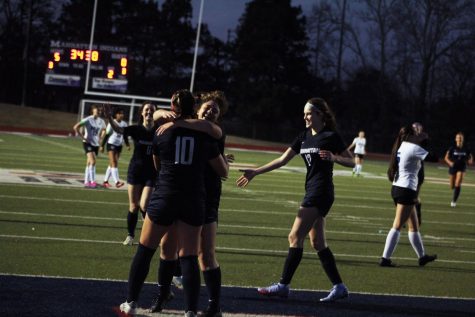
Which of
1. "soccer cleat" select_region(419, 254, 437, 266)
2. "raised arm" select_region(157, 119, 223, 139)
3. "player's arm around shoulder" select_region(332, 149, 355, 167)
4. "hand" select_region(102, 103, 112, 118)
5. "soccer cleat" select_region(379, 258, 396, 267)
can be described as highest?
"raised arm" select_region(157, 119, 223, 139)

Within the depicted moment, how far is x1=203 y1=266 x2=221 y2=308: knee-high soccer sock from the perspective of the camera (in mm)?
6988

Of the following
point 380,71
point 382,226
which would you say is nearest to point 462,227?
point 382,226

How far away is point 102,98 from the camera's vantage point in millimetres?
54500

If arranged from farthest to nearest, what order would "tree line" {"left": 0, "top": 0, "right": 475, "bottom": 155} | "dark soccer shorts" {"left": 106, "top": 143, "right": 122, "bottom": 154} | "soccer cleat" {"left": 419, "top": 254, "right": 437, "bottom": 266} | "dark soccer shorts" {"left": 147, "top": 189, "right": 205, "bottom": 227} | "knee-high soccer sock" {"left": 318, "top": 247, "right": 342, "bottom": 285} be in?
"tree line" {"left": 0, "top": 0, "right": 475, "bottom": 155} → "dark soccer shorts" {"left": 106, "top": 143, "right": 122, "bottom": 154} → "soccer cleat" {"left": 419, "top": 254, "right": 437, "bottom": 266} → "knee-high soccer sock" {"left": 318, "top": 247, "right": 342, "bottom": 285} → "dark soccer shorts" {"left": 147, "top": 189, "right": 205, "bottom": 227}

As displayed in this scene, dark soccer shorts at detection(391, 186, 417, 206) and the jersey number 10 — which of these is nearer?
the jersey number 10

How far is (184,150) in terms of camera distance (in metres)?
6.57

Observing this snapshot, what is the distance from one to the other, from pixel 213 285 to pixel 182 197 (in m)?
0.86

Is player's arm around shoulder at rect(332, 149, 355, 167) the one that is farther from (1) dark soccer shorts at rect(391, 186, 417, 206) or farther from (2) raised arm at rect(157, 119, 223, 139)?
(1) dark soccer shorts at rect(391, 186, 417, 206)

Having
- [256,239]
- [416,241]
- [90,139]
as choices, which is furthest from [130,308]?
[90,139]

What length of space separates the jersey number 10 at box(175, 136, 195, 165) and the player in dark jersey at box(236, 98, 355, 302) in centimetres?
169

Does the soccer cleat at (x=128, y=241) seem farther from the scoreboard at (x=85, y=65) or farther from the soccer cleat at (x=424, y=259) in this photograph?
the scoreboard at (x=85, y=65)

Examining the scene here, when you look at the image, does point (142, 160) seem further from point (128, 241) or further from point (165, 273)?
point (165, 273)

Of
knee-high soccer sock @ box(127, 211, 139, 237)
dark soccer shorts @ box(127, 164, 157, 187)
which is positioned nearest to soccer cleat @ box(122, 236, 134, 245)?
knee-high soccer sock @ box(127, 211, 139, 237)

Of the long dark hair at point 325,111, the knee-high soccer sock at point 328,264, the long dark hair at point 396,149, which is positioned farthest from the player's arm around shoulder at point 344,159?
the long dark hair at point 396,149
